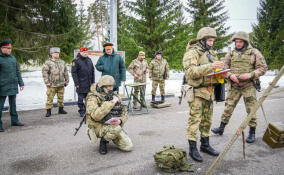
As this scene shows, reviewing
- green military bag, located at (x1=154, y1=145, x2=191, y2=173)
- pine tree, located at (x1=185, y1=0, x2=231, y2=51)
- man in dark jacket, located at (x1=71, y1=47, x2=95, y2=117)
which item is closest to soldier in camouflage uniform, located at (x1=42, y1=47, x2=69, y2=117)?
man in dark jacket, located at (x1=71, y1=47, x2=95, y2=117)

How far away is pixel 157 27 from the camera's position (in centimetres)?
1784

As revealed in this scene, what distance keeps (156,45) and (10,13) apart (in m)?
11.5

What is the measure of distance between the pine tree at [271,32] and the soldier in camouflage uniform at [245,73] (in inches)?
1042

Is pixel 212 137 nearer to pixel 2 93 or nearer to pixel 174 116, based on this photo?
pixel 174 116

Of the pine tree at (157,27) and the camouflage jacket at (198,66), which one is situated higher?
the pine tree at (157,27)

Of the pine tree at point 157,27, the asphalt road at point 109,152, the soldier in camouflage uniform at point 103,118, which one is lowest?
the asphalt road at point 109,152

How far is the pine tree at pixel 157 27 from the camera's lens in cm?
1805

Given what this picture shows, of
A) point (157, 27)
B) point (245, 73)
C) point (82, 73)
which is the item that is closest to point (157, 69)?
point (82, 73)

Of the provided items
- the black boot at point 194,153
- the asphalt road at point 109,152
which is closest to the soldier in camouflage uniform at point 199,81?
the black boot at point 194,153

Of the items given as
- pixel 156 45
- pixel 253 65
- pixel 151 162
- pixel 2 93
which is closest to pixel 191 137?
pixel 151 162

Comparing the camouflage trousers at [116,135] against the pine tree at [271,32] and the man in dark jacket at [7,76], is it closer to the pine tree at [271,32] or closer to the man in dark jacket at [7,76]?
the man in dark jacket at [7,76]

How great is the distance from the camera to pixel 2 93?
526cm

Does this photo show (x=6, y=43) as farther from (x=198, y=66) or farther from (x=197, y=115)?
(x=197, y=115)

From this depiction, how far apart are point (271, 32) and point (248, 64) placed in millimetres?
28895
